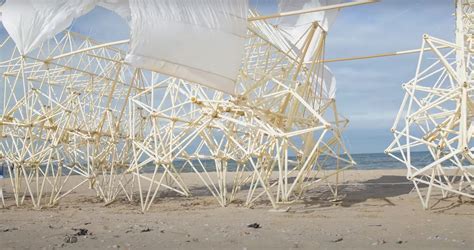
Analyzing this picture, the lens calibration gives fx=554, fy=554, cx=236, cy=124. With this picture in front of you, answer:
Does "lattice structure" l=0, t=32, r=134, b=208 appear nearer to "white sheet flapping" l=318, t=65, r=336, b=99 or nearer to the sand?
the sand

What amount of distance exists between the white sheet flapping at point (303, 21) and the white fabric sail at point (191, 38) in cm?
421

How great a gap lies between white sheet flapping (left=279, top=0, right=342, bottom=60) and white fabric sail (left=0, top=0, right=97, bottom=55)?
23.1ft

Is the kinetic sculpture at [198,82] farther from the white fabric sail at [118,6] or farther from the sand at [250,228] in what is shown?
the sand at [250,228]

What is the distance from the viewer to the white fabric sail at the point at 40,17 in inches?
635

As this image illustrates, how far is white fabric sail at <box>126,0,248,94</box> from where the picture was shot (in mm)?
13977

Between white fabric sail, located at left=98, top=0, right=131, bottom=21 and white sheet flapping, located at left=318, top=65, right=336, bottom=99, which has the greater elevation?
white fabric sail, located at left=98, top=0, right=131, bottom=21

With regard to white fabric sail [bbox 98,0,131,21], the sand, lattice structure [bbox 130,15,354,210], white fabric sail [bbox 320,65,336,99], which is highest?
white fabric sail [bbox 98,0,131,21]

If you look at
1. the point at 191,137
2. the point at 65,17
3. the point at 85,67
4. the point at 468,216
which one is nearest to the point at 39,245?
the point at 65,17

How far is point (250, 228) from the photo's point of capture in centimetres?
1322

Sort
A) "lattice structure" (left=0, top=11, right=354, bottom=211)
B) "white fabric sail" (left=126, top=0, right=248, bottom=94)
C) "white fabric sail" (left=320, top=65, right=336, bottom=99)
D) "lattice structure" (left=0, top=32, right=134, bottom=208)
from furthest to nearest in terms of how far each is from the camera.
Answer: "white fabric sail" (left=320, top=65, right=336, bottom=99)
"lattice structure" (left=0, top=32, right=134, bottom=208)
"lattice structure" (left=0, top=11, right=354, bottom=211)
"white fabric sail" (left=126, top=0, right=248, bottom=94)

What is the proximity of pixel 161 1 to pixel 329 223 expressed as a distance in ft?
23.5

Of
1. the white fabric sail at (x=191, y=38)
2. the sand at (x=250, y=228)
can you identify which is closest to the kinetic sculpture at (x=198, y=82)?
the white fabric sail at (x=191, y=38)

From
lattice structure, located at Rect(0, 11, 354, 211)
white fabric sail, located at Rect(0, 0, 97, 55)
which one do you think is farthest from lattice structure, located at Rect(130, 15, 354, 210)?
white fabric sail, located at Rect(0, 0, 97, 55)

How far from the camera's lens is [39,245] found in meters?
10.8
